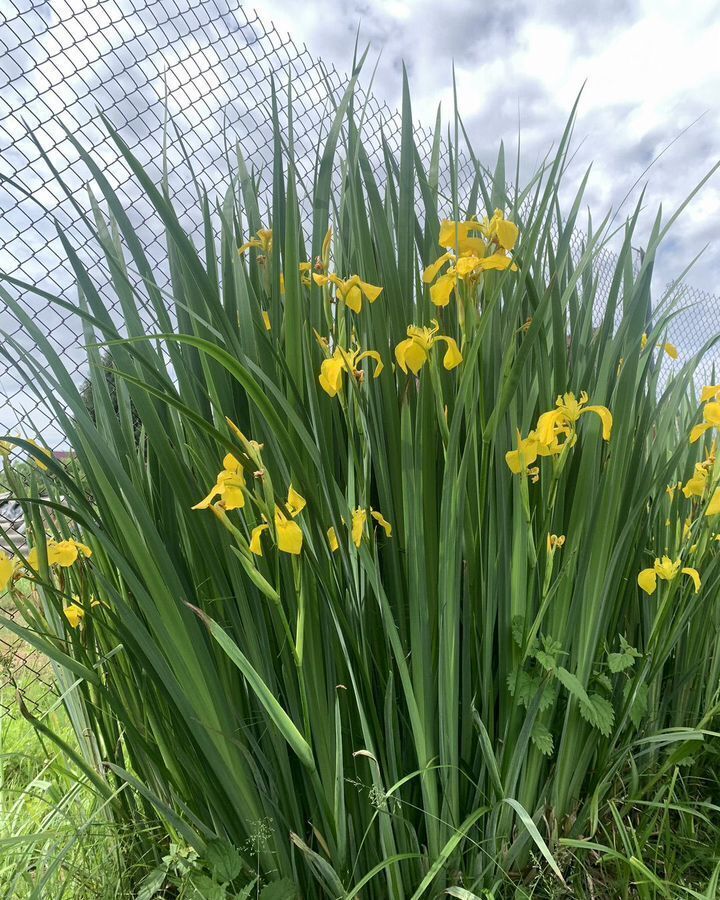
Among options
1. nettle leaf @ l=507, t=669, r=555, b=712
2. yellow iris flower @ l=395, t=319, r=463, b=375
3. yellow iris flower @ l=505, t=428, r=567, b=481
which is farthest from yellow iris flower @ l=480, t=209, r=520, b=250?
nettle leaf @ l=507, t=669, r=555, b=712

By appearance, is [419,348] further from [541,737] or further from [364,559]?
[541,737]

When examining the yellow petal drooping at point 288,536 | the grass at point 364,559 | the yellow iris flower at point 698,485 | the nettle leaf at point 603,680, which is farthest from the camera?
the yellow iris flower at point 698,485

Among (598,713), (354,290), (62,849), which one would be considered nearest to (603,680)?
(598,713)

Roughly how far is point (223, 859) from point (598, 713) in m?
0.57

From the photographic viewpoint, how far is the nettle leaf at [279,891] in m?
0.77

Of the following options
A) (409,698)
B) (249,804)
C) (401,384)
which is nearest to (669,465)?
(401,384)

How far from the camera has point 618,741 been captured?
1086mm

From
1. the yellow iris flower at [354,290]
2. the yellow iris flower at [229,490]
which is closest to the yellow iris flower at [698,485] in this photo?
the yellow iris flower at [354,290]

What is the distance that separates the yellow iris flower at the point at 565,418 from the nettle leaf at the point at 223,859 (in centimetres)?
70

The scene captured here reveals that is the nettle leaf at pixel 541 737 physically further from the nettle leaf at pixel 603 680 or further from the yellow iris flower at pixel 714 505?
the yellow iris flower at pixel 714 505

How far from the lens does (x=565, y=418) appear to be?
83cm

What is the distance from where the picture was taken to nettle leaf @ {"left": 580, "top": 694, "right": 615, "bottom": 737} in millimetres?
840

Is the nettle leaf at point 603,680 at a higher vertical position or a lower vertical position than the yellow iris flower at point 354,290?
lower

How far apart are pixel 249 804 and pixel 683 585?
890 mm
